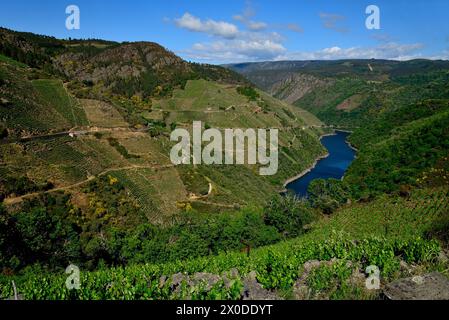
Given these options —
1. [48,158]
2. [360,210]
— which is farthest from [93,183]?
[360,210]

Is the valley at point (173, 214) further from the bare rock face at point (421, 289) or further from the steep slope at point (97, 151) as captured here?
the bare rock face at point (421, 289)

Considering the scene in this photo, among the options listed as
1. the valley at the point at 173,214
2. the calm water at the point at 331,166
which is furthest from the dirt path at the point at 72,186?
the calm water at the point at 331,166

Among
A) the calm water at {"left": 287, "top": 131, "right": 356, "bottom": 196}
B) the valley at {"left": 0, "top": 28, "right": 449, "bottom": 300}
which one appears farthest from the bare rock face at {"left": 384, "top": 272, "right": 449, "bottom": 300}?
the calm water at {"left": 287, "top": 131, "right": 356, "bottom": 196}

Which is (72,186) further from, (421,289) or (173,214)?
(421,289)

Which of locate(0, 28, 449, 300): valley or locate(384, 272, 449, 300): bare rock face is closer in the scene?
locate(384, 272, 449, 300): bare rock face

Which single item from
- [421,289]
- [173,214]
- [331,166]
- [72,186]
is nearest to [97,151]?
[72,186]

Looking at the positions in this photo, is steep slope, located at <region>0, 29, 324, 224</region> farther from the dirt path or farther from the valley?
the valley
